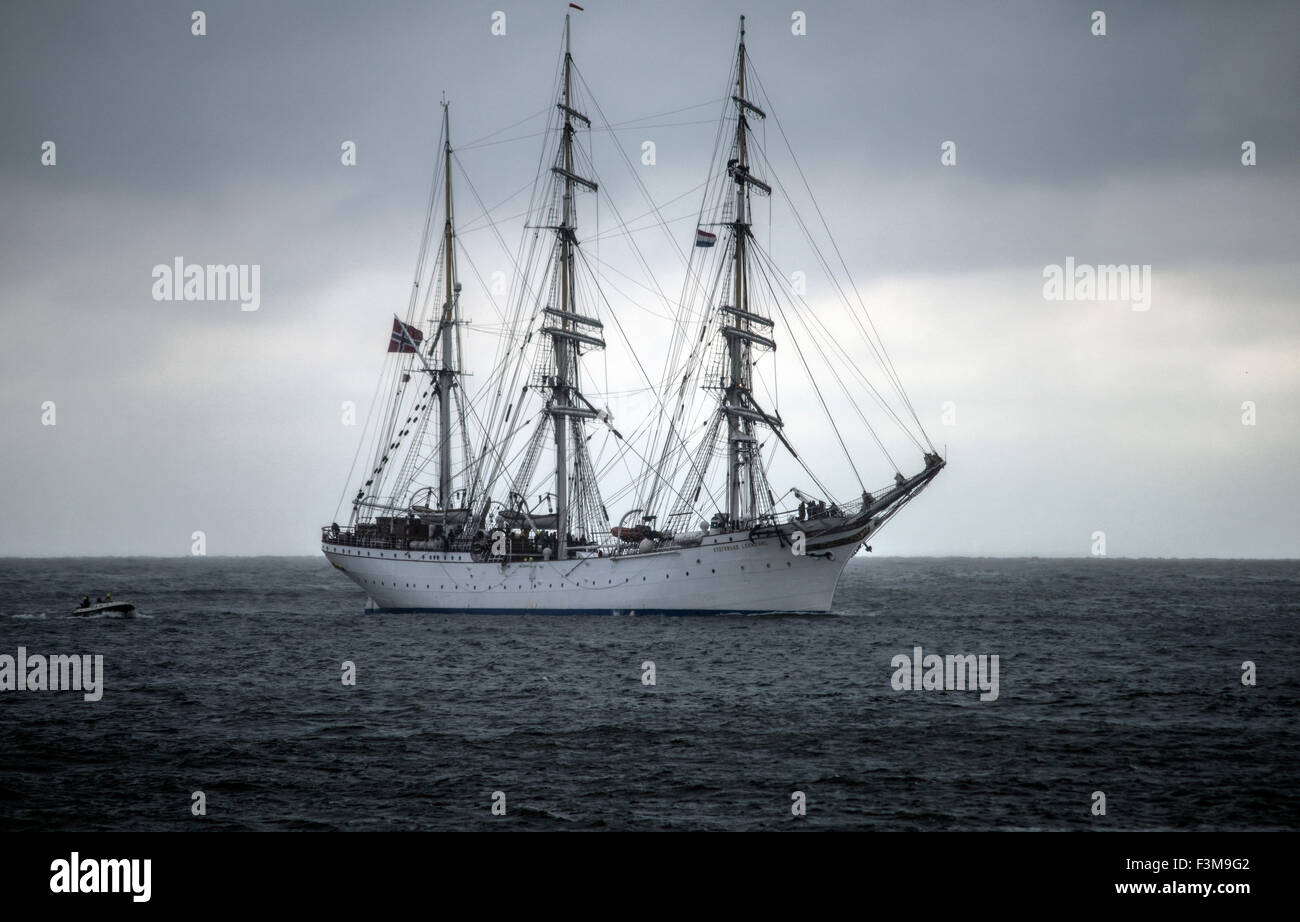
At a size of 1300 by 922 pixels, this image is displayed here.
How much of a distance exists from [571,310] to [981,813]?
6029cm

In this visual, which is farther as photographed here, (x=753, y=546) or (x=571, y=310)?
(x=571, y=310)

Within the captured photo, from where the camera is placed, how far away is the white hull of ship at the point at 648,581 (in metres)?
67.7

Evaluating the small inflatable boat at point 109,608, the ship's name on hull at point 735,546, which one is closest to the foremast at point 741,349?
the ship's name on hull at point 735,546

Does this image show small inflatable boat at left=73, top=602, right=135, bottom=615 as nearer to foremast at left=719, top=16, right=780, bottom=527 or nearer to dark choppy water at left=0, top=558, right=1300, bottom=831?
dark choppy water at left=0, top=558, right=1300, bottom=831

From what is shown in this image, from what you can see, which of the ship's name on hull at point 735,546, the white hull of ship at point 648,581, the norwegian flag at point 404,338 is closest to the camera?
the ship's name on hull at point 735,546

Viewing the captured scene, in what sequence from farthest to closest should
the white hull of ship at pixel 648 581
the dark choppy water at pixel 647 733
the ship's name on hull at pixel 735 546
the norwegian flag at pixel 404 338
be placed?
the norwegian flag at pixel 404 338, the white hull of ship at pixel 648 581, the ship's name on hull at pixel 735 546, the dark choppy water at pixel 647 733

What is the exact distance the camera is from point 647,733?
3453 cm

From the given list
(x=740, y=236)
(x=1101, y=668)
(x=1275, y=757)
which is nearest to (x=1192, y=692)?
(x=1101, y=668)

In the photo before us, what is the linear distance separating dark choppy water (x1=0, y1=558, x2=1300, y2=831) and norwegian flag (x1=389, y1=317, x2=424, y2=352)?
22.7 metres

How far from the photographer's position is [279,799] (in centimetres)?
2605

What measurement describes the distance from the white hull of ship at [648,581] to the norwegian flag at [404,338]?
49.0ft

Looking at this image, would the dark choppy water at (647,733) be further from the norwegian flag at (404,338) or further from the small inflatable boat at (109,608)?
the norwegian flag at (404,338)
